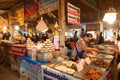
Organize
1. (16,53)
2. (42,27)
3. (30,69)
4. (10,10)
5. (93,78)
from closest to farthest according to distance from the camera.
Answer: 1. (93,78)
2. (30,69)
3. (42,27)
4. (16,53)
5. (10,10)

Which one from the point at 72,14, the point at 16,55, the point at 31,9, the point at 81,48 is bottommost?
the point at 16,55

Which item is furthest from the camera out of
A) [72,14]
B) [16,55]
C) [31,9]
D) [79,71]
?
[31,9]

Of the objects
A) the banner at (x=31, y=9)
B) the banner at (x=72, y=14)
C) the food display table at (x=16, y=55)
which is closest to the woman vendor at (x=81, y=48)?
the banner at (x=72, y=14)

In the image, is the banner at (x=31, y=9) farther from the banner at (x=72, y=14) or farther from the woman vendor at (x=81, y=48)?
the woman vendor at (x=81, y=48)

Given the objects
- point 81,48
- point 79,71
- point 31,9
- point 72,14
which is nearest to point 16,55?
point 31,9

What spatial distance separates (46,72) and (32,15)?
5.08 metres

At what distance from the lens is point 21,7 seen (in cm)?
902

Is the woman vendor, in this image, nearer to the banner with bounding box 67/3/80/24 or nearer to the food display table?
the banner with bounding box 67/3/80/24

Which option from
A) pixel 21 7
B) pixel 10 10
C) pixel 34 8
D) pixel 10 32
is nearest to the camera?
pixel 34 8

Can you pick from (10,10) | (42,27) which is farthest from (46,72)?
(10,10)

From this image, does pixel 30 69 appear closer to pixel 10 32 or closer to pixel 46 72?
pixel 46 72

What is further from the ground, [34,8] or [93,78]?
[34,8]

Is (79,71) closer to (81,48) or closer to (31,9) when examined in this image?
(81,48)

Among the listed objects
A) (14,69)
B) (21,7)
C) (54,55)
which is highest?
(21,7)
